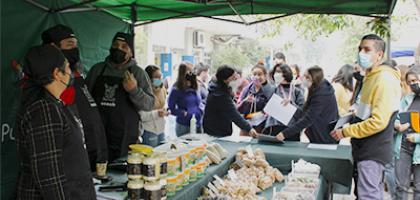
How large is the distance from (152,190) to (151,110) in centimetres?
187

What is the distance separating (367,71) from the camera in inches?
119

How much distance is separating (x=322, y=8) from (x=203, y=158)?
1935mm

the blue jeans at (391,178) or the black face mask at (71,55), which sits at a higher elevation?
the black face mask at (71,55)

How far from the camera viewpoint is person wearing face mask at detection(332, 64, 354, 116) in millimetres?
5281

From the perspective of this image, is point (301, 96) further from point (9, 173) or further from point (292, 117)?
point (9, 173)

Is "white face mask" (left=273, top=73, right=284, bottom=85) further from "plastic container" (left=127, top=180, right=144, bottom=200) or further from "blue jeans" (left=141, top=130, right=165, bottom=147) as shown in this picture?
"plastic container" (left=127, top=180, right=144, bottom=200)

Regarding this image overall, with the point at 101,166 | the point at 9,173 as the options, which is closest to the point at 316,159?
the point at 101,166

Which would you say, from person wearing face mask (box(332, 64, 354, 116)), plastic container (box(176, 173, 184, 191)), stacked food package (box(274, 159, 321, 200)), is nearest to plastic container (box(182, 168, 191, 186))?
plastic container (box(176, 173, 184, 191))

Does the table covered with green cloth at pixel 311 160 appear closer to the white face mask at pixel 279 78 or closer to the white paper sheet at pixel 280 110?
the white paper sheet at pixel 280 110

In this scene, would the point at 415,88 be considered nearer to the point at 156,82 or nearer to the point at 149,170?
the point at 156,82

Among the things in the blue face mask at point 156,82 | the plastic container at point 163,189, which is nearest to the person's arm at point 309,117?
the blue face mask at point 156,82

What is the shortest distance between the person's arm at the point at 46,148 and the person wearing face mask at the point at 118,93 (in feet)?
3.86

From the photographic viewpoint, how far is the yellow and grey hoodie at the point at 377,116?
2762mm

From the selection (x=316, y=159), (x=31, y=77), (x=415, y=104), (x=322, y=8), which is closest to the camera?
(x=31, y=77)
